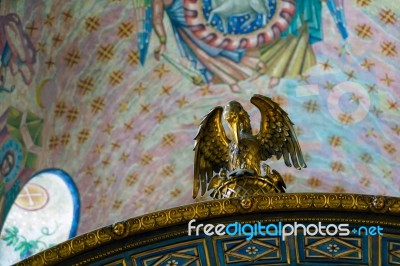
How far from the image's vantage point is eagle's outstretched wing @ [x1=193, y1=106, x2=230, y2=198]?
1080 cm

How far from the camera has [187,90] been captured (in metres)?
16.7

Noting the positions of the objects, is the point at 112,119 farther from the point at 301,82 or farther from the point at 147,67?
the point at 301,82

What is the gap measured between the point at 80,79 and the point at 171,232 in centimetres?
750

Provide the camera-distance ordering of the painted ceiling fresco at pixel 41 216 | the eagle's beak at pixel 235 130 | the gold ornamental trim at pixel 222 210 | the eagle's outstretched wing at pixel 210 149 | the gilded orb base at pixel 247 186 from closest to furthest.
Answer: the gold ornamental trim at pixel 222 210, the gilded orb base at pixel 247 186, the eagle's beak at pixel 235 130, the eagle's outstretched wing at pixel 210 149, the painted ceiling fresco at pixel 41 216

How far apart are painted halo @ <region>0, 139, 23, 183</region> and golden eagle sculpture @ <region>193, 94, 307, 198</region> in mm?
5334

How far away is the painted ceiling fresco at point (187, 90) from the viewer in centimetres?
1630

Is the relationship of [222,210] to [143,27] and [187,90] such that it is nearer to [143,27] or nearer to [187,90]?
[187,90]

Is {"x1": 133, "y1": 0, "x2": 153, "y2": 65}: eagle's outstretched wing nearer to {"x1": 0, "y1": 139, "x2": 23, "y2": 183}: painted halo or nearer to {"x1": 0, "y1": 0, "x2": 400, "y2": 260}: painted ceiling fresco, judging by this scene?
{"x1": 0, "y1": 0, "x2": 400, "y2": 260}: painted ceiling fresco

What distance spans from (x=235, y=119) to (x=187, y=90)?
20.5ft

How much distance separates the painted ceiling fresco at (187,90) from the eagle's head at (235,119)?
5.95 meters

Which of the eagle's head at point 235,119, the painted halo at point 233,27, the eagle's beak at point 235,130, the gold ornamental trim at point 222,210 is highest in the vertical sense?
the painted halo at point 233,27

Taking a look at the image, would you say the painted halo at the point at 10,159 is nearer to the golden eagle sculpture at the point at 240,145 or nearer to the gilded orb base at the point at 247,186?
the golden eagle sculpture at the point at 240,145

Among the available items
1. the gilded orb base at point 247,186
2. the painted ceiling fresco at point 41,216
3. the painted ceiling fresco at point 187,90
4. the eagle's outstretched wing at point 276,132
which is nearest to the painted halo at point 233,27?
the painted ceiling fresco at point 187,90

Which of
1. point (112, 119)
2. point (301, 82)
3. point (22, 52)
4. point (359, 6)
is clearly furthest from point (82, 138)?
point (359, 6)
